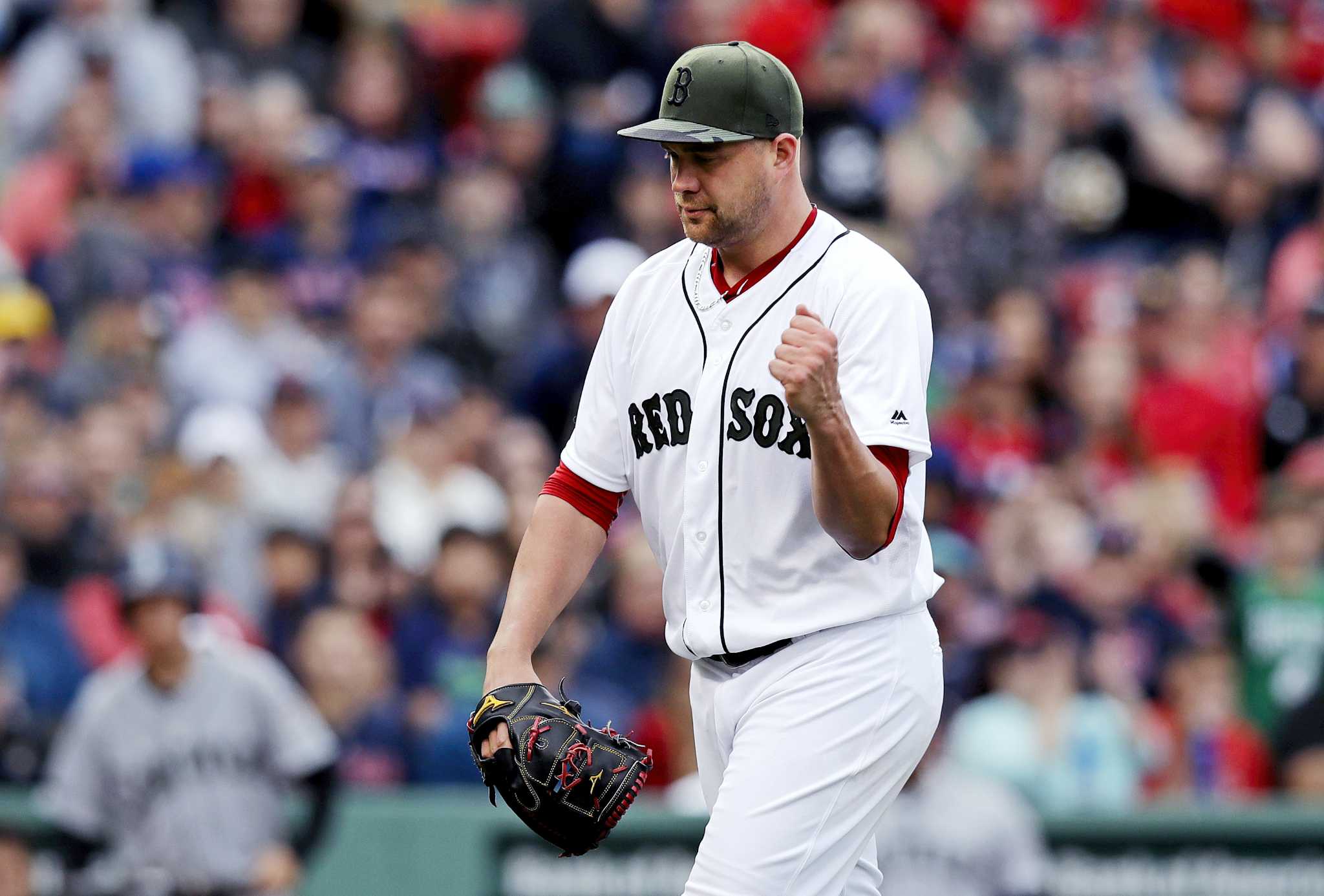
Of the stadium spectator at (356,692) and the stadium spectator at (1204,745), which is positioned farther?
the stadium spectator at (1204,745)

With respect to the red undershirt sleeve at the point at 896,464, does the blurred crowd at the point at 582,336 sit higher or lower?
lower

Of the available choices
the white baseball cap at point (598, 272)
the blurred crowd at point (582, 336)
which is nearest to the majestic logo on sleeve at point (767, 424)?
the blurred crowd at point (582, 336)

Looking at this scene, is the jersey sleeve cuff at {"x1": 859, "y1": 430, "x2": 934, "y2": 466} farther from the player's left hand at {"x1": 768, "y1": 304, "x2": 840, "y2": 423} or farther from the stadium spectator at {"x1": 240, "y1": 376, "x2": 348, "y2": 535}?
the stadium spectator at {"x1": 240, "y1": 376, "x2": 348, "y2": 535}

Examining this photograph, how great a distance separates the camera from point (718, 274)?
4715 mm

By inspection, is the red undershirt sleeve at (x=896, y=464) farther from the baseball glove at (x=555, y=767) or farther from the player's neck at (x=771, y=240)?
the baseball glove at (x=555, y=767)

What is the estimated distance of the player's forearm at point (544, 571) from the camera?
4.59 metres

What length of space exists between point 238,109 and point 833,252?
24.3 feet

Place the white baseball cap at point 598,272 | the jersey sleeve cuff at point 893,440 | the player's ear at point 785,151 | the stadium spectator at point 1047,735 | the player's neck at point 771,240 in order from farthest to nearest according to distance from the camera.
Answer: the white baseball cap at point 598,272 < the stadium spectator at point 1047,735 < the player's neck at point 771,240 < the player's ear at point 785,151 < the jersey sleeve cuff at point 893,440

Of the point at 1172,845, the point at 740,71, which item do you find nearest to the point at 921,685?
the point at 740,71

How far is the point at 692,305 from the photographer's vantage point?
15.4 ft

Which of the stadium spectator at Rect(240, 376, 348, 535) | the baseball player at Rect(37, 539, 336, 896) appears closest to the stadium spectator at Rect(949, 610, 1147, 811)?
the baseball player at Rect(37, 539, 336, 896)

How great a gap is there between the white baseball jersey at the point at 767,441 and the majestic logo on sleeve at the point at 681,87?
1.36ft

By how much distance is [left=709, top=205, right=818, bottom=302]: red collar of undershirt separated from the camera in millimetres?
4637

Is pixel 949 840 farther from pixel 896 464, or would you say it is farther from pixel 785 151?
pixel 785 151
